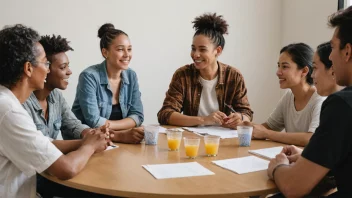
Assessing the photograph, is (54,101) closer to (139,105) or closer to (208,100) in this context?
(139,105)

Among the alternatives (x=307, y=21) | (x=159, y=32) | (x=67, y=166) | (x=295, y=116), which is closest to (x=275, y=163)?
(x=67, y=166)

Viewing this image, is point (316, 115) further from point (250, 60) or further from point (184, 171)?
point (250, 60)

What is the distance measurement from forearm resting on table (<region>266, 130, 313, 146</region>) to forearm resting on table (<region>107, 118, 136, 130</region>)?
3.03ft

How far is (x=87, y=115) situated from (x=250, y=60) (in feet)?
7.40

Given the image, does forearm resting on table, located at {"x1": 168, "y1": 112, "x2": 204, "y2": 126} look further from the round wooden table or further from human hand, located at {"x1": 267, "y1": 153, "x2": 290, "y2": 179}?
human hand, located at {"x1": 267, "y1": 153, "x2": 290, "y2": 179}

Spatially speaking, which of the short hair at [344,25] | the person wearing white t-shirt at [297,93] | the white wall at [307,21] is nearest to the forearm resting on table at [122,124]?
the person wearing white t-shirt at [297,93]

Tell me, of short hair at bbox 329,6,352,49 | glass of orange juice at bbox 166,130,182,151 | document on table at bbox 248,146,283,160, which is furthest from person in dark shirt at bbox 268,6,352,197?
glass of orange juice at bbox 166,130,182,151

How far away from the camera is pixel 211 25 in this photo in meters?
2.73

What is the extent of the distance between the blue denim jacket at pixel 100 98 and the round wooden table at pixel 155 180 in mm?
743

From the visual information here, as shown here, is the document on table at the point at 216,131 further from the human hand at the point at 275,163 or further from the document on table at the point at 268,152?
the human hand at the point at 275,163

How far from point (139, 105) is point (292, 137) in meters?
1.17

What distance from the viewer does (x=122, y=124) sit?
244 cm

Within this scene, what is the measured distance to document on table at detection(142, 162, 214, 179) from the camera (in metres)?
1.37

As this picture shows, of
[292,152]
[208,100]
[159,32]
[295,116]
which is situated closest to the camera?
[292,152]
